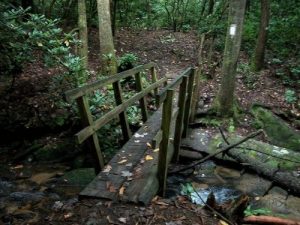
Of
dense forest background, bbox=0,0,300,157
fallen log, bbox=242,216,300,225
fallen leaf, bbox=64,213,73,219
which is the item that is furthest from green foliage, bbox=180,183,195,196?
dense forest background, bbox=0,0,300,157

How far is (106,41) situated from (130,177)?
6.67 m

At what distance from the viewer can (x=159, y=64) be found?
1408cm

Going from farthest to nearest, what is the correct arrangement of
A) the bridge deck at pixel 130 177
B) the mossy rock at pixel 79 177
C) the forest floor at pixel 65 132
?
the mossy rock at pixel 79 177
the bridge deck at pixel 130 177
the forest floor at pixel 65 132

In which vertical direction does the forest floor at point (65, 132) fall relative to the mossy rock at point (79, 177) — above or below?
above

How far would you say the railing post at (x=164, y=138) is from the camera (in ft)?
15.5

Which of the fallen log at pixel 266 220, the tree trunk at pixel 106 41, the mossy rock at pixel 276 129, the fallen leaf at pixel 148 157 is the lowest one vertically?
the mossy rock at pixel 276 129

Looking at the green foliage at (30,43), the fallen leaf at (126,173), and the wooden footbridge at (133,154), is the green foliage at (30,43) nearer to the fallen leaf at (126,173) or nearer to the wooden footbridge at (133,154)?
the wooden footbridge at (133,154)

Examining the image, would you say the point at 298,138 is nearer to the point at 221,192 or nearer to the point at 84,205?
the point at 221,192

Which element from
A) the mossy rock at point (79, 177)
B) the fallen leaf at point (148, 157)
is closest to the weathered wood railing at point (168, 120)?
the fallen leaf at point (148, 157)

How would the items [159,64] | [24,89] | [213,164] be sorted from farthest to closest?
[159,64] < [24,89] < [213,164]

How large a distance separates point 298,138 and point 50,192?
615 centimetres

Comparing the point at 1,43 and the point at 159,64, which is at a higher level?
the point at 1,43

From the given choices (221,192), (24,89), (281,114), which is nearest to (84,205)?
(221,192)

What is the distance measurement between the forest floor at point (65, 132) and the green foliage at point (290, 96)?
15cm
